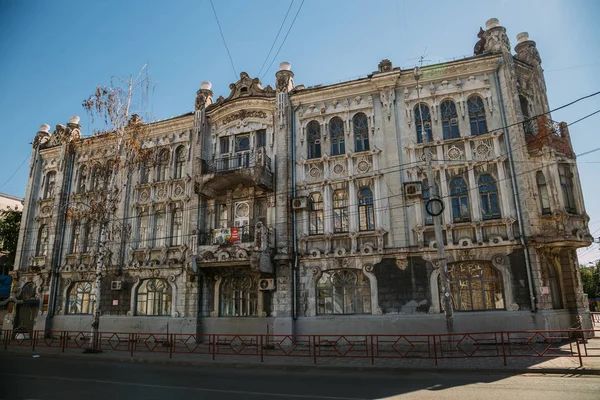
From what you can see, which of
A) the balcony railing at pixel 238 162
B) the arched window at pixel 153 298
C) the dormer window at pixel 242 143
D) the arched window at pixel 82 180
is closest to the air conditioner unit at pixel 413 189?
the balcony railing at pixel 238 162

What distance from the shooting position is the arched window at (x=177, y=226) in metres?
23.0

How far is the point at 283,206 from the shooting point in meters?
20.6

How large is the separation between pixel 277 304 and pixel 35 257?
723 inches

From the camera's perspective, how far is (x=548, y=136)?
17578 millimetres

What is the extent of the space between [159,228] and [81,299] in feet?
23.4

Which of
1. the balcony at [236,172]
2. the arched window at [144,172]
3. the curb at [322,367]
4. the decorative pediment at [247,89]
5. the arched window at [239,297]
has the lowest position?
the curb at [322,367]

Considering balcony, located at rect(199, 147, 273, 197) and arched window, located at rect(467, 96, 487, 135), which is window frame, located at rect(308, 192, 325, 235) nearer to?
balcony, located at rect(199, 147, 273, 197)

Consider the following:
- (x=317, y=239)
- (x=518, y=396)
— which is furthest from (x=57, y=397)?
→ (x=317, y=239)

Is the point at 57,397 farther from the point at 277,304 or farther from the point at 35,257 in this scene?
the point at 35,257

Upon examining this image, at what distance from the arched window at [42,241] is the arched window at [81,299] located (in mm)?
4119

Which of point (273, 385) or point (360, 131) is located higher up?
point (360, 131)

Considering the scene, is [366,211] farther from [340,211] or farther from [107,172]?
[107,172]

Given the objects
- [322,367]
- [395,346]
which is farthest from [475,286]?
[322,367]

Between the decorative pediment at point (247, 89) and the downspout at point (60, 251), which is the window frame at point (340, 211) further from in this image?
the downspout at point (60, 251)
